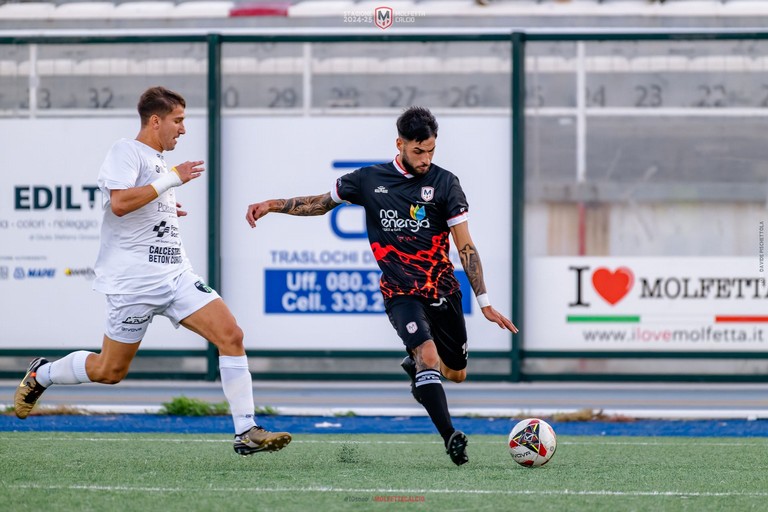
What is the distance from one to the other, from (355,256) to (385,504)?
21.1ft

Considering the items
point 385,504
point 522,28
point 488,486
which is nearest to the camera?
point 385,504

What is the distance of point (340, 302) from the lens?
1192cm

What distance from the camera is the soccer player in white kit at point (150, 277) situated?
6891 millimetres

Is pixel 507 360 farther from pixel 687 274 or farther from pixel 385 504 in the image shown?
pixel 385 504

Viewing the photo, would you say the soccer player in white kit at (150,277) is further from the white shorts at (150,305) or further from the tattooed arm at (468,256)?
the tattooed arm at (468,256)

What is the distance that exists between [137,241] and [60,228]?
5.31 meters

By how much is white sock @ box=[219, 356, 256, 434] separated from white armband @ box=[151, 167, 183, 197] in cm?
92

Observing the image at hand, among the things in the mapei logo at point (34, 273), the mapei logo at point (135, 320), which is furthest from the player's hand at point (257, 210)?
the mapei logo at point (34, 273)

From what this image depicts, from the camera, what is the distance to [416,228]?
23.6 ft

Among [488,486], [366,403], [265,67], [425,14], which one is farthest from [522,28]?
[488,486]

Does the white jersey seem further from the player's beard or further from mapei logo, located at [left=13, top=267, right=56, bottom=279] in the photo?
mapei logo, located at [left=13, top=267, right=56, bottom=279]

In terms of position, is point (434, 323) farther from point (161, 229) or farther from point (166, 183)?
point (166, 183)

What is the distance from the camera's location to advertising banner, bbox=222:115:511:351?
38.9 feet

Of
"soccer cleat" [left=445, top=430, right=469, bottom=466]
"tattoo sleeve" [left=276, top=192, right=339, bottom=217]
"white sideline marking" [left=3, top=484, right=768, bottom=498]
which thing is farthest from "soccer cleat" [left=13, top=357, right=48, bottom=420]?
"soccer cleat" [left=445, top=430, right=469, bottom=466]
